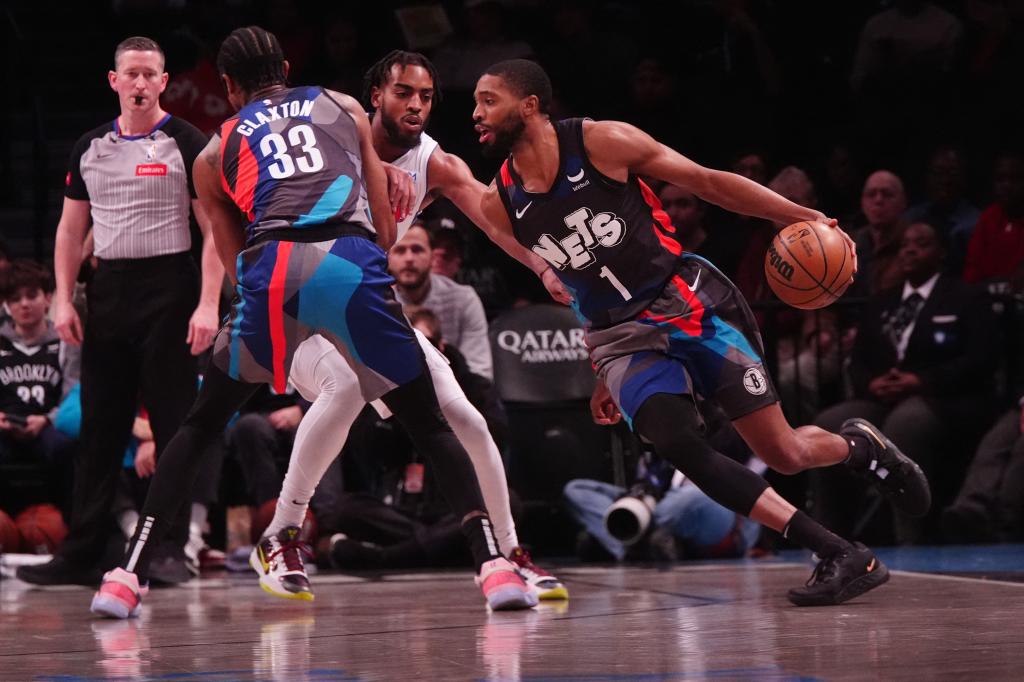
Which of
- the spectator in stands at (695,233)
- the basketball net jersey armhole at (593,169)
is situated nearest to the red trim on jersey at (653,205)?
the basketball net jersey armhole at (593,169)

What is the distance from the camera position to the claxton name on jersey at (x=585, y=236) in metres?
4.86

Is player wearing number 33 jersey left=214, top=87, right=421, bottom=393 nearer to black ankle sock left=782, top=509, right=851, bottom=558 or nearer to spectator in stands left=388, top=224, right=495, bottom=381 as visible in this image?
black ankle sock left=782, top=509, right=851, bottom=558

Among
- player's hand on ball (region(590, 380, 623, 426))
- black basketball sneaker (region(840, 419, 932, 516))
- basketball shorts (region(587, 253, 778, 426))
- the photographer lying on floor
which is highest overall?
basketball shorts (region(587, 253, 778, 426))

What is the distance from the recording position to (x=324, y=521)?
7621 millimetres

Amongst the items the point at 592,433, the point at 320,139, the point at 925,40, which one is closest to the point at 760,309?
the point at 592,433

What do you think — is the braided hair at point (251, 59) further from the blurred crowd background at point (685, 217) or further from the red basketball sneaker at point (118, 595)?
the blurred crowd background at point (685, 217)

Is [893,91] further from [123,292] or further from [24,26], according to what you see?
[24,26]

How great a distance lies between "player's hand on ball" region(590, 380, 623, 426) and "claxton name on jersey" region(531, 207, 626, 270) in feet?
1.53

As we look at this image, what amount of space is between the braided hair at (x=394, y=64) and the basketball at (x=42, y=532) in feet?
10.6

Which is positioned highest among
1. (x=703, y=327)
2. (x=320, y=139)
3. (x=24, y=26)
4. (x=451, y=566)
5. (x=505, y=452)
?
(x=24, y=26)

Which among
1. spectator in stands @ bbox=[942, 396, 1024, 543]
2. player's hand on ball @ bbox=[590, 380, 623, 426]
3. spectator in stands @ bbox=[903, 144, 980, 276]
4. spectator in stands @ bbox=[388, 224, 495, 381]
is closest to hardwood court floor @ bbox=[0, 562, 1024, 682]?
player's hand on ball @ bbox=[590, 380, 623, 426]

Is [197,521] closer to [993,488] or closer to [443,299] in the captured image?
[443,299]

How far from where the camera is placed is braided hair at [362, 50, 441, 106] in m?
5.16

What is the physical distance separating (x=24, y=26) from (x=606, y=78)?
488cm
